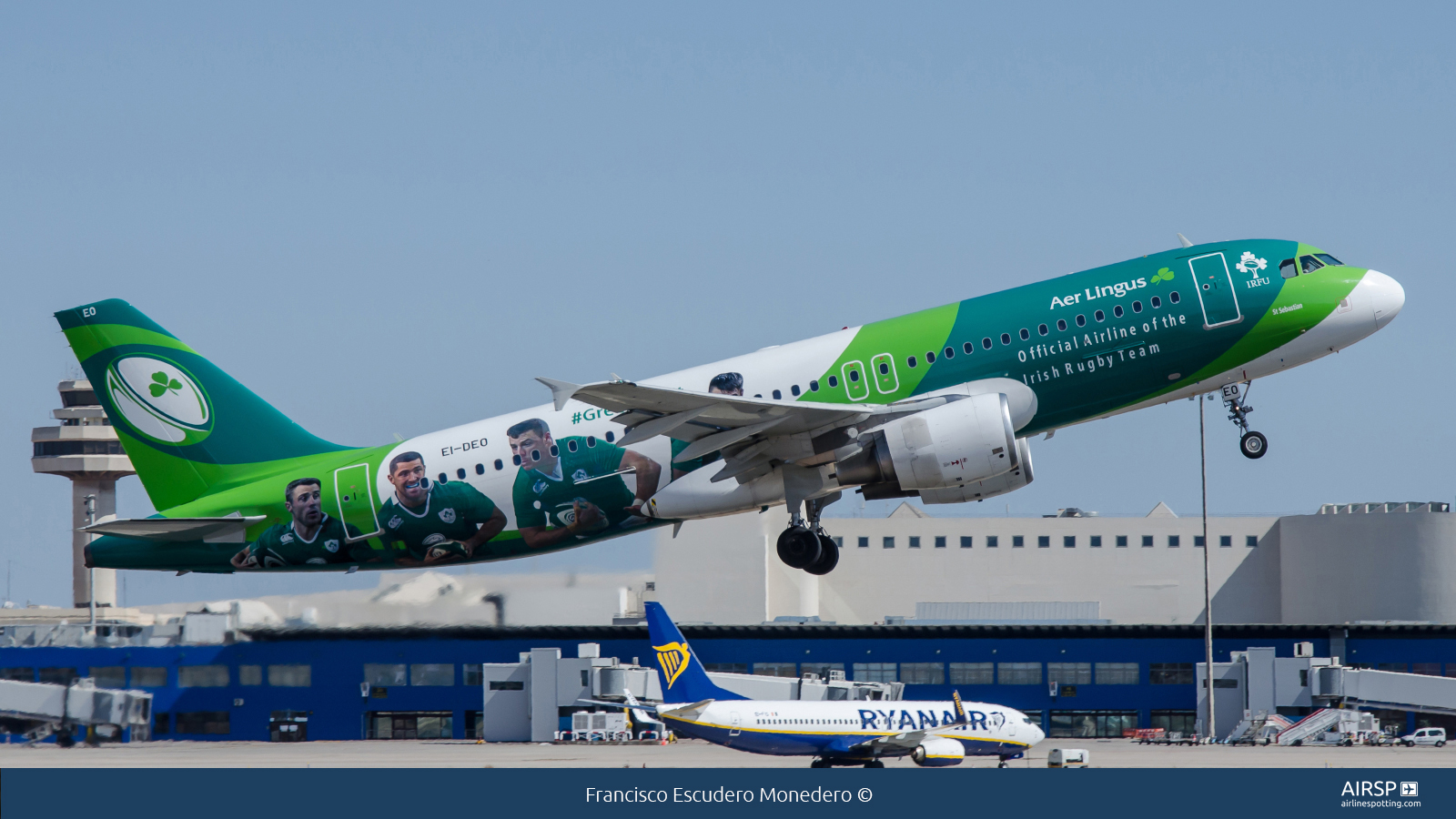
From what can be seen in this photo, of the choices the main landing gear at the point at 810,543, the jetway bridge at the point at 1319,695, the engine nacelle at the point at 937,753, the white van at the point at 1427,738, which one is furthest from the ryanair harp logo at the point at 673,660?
the white van at the point at 1427,738

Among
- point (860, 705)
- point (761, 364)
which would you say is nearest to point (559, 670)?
point (860, 705)

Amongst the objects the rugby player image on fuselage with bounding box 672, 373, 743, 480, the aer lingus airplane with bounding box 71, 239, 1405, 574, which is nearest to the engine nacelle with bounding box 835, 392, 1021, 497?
the aer lingus airplane with bounding box 71, 239, 1405, 574

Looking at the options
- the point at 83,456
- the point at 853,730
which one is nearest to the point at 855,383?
the point at 853,730

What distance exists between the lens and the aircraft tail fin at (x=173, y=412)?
40.0m

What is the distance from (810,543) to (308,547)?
1153cm

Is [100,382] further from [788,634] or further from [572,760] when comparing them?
[788,634]

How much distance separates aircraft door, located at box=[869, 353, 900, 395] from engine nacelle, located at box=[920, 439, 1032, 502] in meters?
2.35

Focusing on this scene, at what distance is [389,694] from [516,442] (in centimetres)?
4770

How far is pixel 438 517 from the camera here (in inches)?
1459

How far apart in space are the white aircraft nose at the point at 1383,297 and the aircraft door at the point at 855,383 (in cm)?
1096

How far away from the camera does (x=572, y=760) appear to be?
5997 cm

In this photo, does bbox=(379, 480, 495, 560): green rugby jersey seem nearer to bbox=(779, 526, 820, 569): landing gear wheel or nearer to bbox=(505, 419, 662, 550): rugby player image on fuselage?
bbox=(505, 419, 662, 550): rugby player image on fuselage

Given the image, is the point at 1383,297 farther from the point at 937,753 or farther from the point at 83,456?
the point at 83,456

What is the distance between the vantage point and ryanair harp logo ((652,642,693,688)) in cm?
6122
